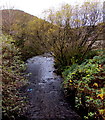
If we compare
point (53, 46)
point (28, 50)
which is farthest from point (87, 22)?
point (28, 50)

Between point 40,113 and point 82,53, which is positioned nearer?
point 40,113

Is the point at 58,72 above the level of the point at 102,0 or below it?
below

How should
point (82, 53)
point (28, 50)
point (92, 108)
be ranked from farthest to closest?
point (28, 50), point (82, 53), point (92, 108)

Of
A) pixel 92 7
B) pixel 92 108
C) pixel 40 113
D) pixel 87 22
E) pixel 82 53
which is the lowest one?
pixel 40 113

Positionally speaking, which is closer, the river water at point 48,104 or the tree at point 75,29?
the river water at point 48,104

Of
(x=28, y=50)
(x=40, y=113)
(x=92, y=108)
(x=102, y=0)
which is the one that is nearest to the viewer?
(x=92, y=108)

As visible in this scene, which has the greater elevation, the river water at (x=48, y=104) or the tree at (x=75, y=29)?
the tree at (x=75, y=29)

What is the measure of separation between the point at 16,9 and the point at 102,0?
818 cm

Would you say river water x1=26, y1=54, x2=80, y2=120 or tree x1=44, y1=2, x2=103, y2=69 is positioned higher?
tree x1=44, y1=2, x2=103, y2=69

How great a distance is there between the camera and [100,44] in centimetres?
541

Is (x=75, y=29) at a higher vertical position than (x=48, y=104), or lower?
higher

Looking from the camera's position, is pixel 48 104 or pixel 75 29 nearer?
pixel 48 104

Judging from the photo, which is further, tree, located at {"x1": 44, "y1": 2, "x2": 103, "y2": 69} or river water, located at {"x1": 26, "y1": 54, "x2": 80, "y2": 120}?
tree, located at {"x1": 44, "y1": 2, "x2": 103, "y2": 69}

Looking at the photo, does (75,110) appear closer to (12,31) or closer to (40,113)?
(40,113)
